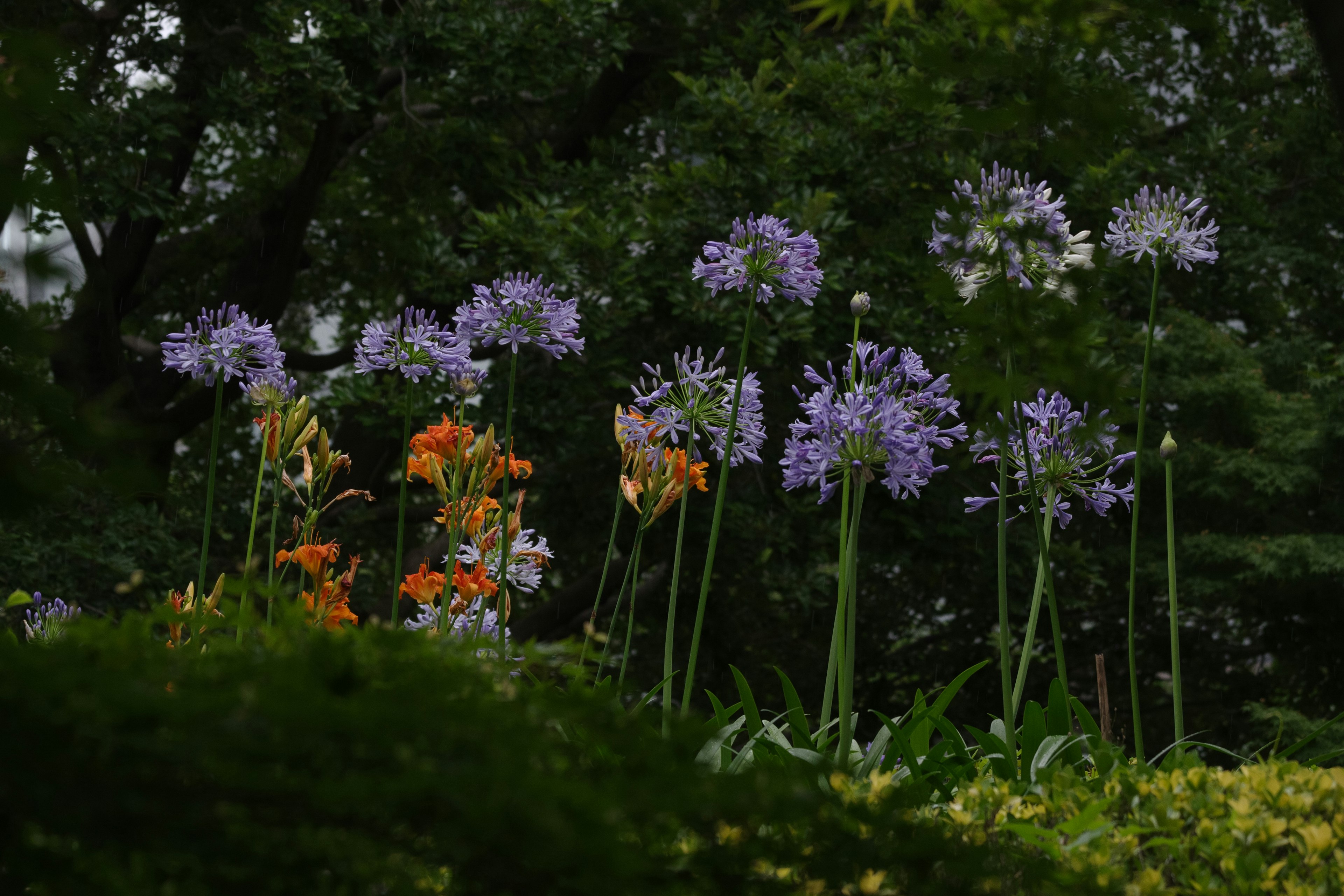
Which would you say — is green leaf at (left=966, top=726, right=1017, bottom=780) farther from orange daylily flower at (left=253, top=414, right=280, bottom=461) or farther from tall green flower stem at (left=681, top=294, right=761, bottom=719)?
orange daylily flower at (left=253, top=414, right=280, bottom=461)

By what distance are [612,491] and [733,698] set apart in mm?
2541

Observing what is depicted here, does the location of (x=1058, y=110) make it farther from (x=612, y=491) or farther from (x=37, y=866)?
(x=612, y=491)

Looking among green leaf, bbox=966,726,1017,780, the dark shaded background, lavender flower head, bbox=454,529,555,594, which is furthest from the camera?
the dark shaded background

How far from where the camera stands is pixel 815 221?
22.5ft

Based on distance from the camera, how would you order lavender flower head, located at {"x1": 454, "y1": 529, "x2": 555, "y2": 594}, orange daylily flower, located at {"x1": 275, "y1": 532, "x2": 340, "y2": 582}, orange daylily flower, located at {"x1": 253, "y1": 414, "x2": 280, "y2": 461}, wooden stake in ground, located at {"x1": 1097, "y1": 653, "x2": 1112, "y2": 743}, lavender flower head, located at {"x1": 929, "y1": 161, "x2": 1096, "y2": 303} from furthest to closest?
lavender flower head, located at {"x1": 454, "y1": 529, "x2": 555, "y2": 594}, orange daylily flower, located at {"x1": 253, "y1": 414, "x2": 280, "y2": 461}, orange daylily flower, located at {"x1": 275, "y1": 532, "x2": 340, "y2": 582}, wooden stake in ground, located at {"x1": 1097, "y1": 653, "x2": 1112, "y2": 743}, lavender flower head, located at {"x1": 929, "y1": 161, "x2": 1096, "y2": 303}

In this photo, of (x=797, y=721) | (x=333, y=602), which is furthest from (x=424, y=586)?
(x=797, y=721)

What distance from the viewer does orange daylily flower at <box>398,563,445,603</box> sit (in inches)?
126

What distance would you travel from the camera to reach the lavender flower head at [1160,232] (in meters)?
3.23

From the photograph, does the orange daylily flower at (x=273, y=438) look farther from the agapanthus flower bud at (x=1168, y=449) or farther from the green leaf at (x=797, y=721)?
the agapanthus flower bud at (x=1168, y=449)

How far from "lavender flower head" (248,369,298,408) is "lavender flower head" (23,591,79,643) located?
2.45 feet

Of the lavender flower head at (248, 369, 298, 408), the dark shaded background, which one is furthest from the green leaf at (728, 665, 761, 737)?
the dark shaded background

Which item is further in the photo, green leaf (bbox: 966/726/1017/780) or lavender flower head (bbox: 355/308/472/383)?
lavender flower head (bbox: 355/308/472/383)

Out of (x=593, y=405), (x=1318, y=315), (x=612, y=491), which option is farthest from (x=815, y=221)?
(x=1318, y=315)

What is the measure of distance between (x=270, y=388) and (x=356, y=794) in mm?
Answer: 2371
